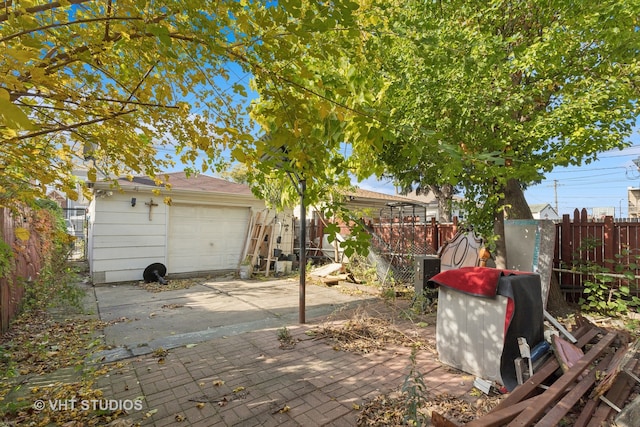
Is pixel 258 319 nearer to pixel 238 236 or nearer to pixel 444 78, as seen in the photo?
pixel 444 78

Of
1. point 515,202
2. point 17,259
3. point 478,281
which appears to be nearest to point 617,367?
point 478,281

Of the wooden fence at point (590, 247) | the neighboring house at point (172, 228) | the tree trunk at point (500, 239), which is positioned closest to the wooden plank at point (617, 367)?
the tree trunk at point (500, 239)

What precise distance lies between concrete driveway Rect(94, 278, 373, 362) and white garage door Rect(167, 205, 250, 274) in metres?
1.41

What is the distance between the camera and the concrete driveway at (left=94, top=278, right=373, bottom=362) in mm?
4113

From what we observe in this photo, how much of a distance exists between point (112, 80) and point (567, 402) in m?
4.32

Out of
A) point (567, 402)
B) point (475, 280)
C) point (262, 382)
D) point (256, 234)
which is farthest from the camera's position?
point (256, 234)

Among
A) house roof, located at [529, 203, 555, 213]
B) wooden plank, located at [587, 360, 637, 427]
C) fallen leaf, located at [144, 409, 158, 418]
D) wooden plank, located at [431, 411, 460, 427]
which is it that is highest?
house roof, located at [529, 203, 555, 213]

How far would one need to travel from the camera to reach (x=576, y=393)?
2.39 m

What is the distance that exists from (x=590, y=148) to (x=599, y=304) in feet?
8.62

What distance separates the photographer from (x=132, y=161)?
2488mm

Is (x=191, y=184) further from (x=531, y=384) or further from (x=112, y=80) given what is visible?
(x=531, y=384)

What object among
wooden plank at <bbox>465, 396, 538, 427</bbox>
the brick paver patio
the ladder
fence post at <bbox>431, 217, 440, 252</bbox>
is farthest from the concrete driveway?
wooden plank at <bbox>465, 396, 538, 427</bbox>

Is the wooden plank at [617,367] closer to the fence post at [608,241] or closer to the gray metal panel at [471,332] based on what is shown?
the gray metal panel at [471,332]

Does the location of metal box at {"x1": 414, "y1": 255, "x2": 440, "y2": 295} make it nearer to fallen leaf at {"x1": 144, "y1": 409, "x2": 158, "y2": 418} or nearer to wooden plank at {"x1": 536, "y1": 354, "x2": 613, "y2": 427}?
wooden plank at {"x1": 536, "y1": 354, "x2": 613, "y2": 427}
